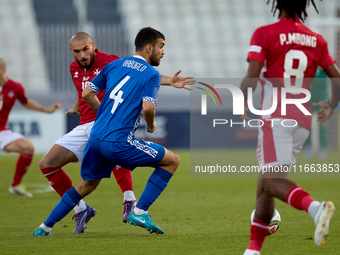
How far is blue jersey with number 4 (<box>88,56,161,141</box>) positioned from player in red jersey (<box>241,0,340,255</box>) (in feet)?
3.57

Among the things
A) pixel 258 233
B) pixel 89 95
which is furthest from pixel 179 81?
pixel 258 233

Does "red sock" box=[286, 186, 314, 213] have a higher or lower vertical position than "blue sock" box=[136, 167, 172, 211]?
higher

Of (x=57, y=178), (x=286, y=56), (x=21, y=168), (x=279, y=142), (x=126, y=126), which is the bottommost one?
(x=21, y=168)

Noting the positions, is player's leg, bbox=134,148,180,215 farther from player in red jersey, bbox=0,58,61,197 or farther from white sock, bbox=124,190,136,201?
player in red jersey, bbox=0,58,61,197

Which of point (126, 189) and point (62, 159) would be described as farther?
point (126, 189)

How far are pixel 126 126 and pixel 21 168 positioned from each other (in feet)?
15.2

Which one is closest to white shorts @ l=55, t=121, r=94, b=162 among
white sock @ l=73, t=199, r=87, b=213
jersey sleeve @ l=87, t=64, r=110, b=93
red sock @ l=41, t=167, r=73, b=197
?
red sock @ l=41, t=167, r=73, b=197

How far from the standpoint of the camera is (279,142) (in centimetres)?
330

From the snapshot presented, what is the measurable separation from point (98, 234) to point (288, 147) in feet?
7.15

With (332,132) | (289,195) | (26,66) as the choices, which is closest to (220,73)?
(332,132)

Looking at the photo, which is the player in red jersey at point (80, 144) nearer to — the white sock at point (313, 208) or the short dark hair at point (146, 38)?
the short dark hair at point (146, 38)

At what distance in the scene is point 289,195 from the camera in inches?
126

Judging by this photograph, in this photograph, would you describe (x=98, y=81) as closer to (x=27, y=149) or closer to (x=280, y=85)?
(x=280, y=85)

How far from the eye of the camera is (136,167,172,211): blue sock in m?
4.48
